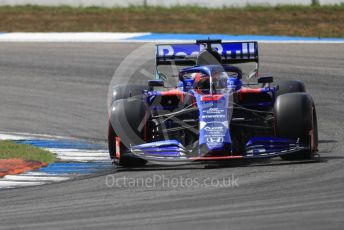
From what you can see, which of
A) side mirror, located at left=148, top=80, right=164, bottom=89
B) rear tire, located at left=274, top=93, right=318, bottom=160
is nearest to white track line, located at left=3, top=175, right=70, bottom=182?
side mirror, located at left=148, top=80, right=164, bottom=89

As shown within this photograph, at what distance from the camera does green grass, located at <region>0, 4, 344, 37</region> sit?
26.0 m

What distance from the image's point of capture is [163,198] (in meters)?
9.20

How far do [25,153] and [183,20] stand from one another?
1526 centimetres

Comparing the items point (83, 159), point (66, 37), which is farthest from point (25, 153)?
point (66, 37)

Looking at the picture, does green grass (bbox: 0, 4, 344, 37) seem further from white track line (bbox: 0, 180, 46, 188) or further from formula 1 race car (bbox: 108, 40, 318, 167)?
white track line (bbox: 0, 180, 46, 188)

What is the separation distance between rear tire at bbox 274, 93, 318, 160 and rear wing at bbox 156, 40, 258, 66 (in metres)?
2.11

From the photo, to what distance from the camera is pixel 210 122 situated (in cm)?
1119

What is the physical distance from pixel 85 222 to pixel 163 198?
121cm

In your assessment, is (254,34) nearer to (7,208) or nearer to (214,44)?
(214,44)

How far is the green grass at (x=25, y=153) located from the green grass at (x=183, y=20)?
13.0m

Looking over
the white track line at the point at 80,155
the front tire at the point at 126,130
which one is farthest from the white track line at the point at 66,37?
the front tire at the point at 126,130

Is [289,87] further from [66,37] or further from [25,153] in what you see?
[66,37]

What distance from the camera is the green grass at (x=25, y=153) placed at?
12445mm

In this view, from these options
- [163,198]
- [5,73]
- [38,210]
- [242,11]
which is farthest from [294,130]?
[242,11]
